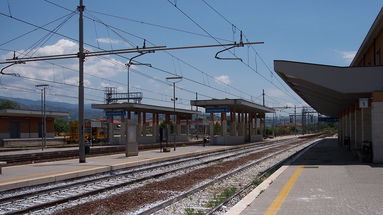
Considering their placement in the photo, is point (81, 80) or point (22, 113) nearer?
point (81, 80)

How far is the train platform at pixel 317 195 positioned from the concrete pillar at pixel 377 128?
3433mm

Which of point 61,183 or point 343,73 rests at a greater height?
point 343,73

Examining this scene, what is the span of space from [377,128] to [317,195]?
940 cm

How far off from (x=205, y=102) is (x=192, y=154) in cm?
1718

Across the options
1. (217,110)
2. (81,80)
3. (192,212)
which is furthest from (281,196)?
(217,110)

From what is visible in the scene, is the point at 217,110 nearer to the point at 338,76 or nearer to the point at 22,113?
the point at 22,113

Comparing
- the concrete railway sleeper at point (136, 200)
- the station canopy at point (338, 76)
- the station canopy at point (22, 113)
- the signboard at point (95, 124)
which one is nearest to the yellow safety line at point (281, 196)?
the concrete railway sleeper at point (136, 200)

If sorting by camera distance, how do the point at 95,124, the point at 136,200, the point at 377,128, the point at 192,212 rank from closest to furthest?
1. the point at 192,212
2. the point at 136,200
3. the point at 377,128
4. the point at 95,124

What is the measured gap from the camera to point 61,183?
1502 centimetres

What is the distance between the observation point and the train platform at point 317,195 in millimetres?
8395

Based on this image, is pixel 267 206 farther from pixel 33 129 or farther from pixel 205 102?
pixel 33 129

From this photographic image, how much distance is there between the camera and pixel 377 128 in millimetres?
18266

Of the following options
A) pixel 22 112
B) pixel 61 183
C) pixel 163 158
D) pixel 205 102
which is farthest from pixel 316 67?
pixel 22 112

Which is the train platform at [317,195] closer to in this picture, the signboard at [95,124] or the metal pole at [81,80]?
the metal pole at [81,80]
